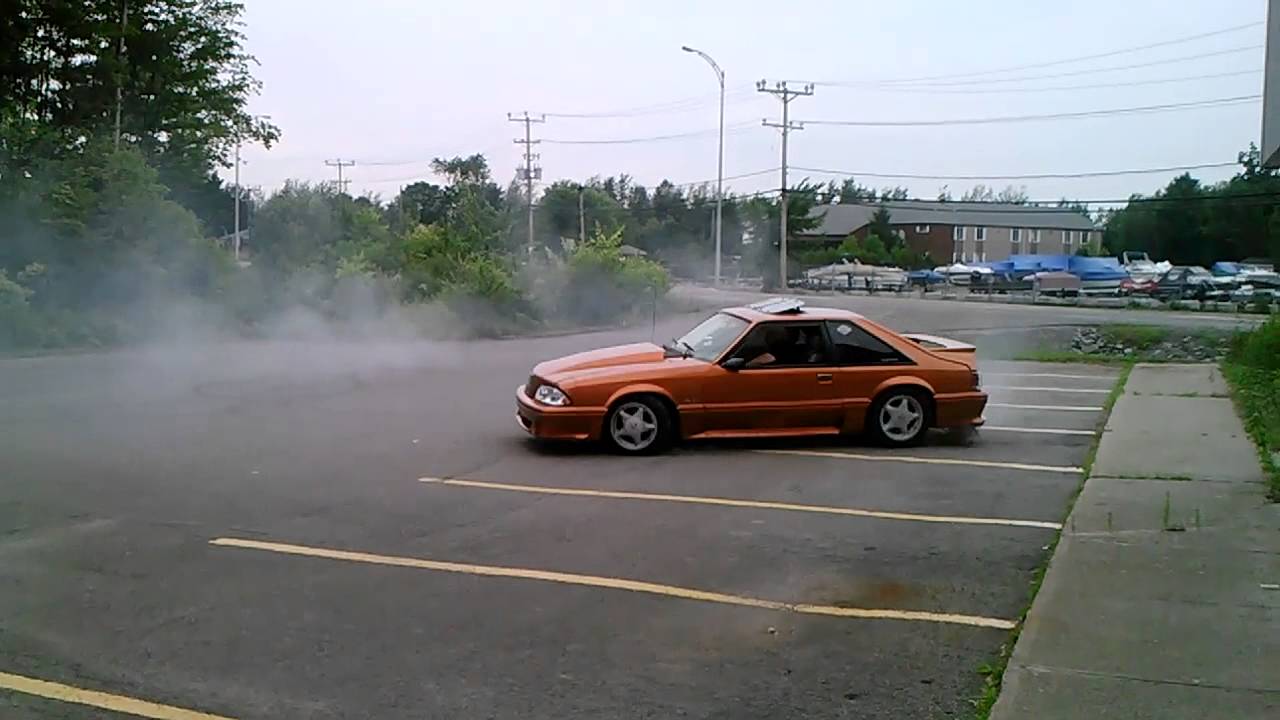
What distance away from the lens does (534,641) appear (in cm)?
548

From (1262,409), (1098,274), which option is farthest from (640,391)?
(1098,274)

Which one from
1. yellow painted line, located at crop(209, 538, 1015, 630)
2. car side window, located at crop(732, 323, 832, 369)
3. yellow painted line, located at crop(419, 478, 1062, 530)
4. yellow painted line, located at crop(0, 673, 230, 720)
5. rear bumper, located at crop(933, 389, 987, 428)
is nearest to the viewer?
yellow painted line, located at crop(0, 673, 230, 720)

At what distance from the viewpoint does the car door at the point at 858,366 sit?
1134cm

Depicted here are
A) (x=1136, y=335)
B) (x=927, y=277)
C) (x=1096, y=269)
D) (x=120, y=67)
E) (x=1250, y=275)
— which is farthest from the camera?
(x=927, y=277)

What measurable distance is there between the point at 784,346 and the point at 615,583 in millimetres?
5235

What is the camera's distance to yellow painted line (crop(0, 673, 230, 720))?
15.0 ft

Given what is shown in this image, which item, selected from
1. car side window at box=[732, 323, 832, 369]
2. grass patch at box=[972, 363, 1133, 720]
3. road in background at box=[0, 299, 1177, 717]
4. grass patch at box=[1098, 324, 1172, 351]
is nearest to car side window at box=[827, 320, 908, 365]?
car side window at box=[732, 323, 832, 369]

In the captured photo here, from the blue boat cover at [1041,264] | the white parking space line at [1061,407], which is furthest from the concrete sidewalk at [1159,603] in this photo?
the blue boat cover at [1041,264]

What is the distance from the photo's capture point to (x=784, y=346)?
1129cm

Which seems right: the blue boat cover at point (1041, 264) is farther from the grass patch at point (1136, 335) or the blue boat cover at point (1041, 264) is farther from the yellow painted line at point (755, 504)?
the yellow painted line at point (755, 504)

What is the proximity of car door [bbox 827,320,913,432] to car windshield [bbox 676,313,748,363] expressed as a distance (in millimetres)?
939

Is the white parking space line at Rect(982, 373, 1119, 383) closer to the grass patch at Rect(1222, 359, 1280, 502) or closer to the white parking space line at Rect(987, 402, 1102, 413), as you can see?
the grass patch at Rect(1222, 359, 1280, 502)

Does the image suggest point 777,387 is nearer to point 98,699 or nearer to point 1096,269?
point 98,699

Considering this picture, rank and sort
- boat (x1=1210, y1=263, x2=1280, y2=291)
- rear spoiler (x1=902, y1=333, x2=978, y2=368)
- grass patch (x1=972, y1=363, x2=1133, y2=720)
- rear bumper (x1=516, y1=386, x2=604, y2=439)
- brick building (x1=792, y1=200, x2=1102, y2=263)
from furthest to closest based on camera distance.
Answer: brick building (x1=792, y1=200, x2=1102, y2=263) → boat (x1=1210, y1=263, x2=1280, y2=291) → rear spoiler (x1=902, y1=333, x2=978, y2=368) → rear bumper (x1=516, y1=386, x2=604, y2=439) → grass patch (x1=972, y1=363, x2=1133, y2=720)
